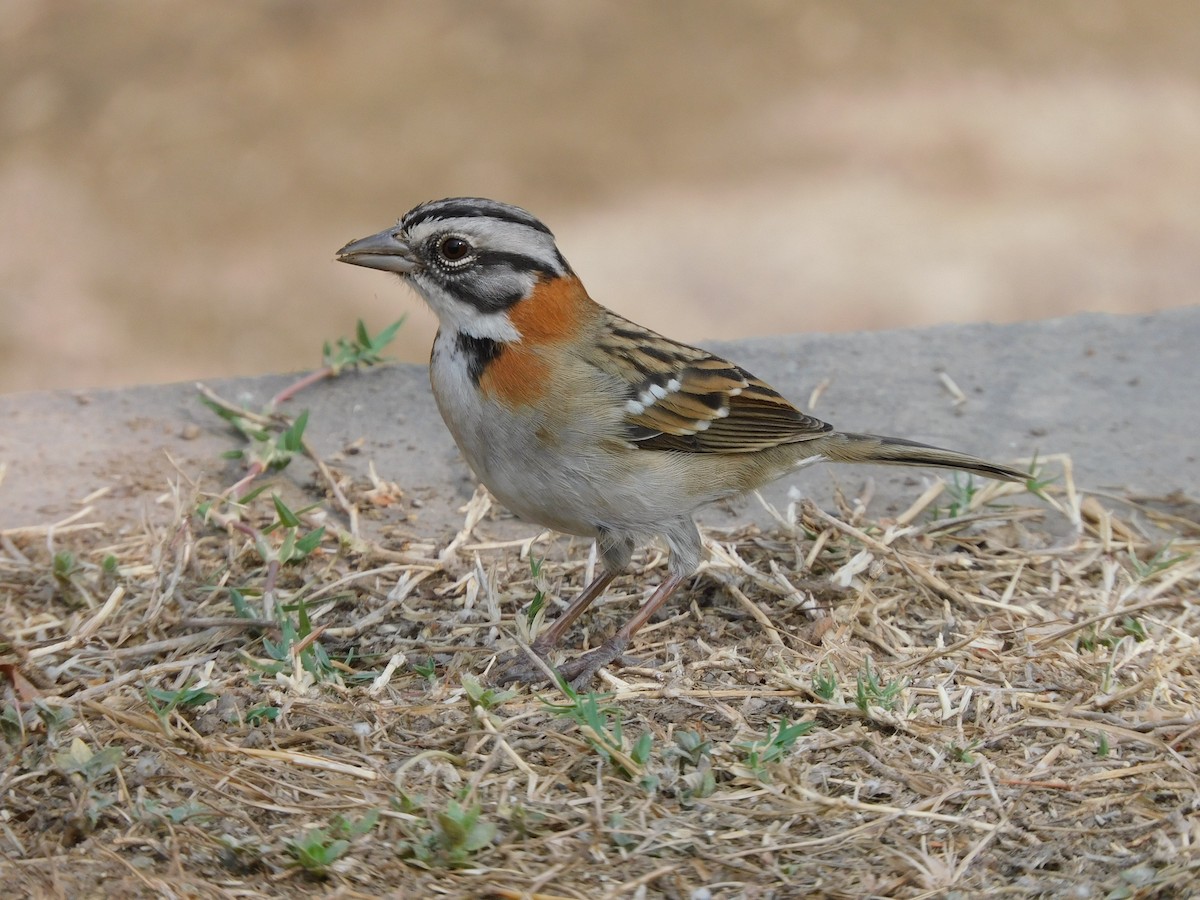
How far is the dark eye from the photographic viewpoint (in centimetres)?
514

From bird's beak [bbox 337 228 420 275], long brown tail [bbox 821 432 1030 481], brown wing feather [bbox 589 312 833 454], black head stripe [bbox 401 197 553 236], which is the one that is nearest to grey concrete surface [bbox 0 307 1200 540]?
long brown tail [bbox 821 432 1030 481]

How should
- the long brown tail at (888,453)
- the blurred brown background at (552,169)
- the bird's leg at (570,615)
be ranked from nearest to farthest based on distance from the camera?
the bird's leg at (570,615) < the long brown tail at (888,453) < the blurred brown background at (552,169)

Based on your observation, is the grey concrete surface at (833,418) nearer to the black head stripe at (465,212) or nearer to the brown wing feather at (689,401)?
the brown wing feather at (689,401)

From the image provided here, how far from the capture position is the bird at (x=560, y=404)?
16.4 feet

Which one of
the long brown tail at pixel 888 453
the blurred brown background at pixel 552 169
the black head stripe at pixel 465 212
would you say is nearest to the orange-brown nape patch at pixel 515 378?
the black head stripe at pixel 465 212

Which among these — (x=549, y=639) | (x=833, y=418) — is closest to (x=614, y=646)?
(x=549, y=639)

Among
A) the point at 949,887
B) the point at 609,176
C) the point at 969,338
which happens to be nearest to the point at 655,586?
the point at 949,887

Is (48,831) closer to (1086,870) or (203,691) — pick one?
(203,691)

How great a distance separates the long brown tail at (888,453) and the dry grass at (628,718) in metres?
0.29

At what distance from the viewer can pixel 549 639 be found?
207 inches

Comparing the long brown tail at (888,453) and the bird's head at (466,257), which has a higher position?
the bird's head at (466,257)

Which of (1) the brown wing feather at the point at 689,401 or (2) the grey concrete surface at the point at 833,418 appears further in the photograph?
(2) the grey concrete surface at the point at 833,418

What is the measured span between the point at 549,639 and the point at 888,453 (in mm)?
1542

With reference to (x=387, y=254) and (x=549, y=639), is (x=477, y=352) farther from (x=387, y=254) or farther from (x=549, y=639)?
(x=549, y=639)
